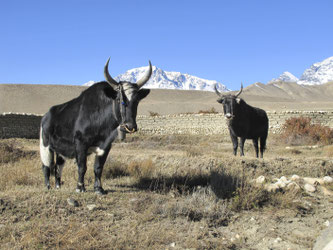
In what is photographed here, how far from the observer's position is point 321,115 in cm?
2545

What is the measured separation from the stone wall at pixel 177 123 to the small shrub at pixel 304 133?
5.68 feet

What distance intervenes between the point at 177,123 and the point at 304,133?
33.9ft

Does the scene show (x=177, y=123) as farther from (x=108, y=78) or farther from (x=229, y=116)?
(x=108, y=78)

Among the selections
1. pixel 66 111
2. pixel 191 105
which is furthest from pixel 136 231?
pixel 191 105

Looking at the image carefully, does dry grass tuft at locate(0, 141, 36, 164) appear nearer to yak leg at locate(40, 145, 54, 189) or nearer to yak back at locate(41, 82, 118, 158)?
yak leg at locate(40, 145, 54, 189)

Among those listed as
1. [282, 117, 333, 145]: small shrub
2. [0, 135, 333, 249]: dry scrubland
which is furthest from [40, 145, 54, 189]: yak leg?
[282, 117, 333, 145]: small shrub

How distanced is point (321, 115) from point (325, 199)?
19.2 metres

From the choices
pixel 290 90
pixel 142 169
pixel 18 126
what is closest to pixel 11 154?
pixel 142 169

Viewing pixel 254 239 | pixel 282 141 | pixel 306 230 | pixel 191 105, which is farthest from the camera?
pixel 191 105

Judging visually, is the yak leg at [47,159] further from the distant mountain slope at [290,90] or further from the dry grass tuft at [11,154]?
the distant mountain slope at [290,90]

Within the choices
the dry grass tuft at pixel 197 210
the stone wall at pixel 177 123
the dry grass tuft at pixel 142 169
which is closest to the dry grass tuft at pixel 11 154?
the dry grass tuft at pixel 142 169

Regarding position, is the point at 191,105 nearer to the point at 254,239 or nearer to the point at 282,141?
the point at 282,141

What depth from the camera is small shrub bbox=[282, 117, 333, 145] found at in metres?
19.9

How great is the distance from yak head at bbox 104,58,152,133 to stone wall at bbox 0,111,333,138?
17.7 metres
